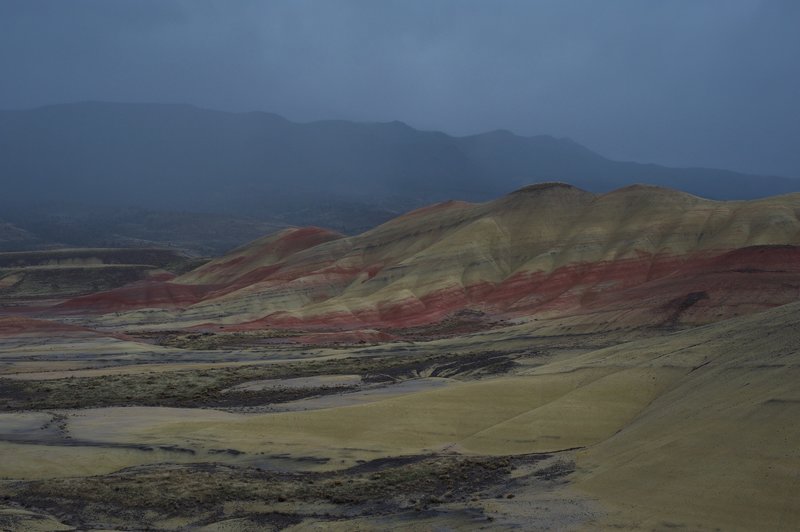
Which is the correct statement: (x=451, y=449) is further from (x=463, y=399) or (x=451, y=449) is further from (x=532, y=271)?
(x=532, y=271)

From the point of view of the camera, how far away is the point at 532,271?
288 feet

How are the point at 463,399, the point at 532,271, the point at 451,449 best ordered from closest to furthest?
1. the point at 451,449
2. the point at 463,399
3. the point at 532,271

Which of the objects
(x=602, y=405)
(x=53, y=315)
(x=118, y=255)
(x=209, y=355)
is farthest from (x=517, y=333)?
(x=118, y=255)

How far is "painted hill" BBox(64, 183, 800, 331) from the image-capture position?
6169cm

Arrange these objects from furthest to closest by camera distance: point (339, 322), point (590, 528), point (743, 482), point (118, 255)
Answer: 1. point (118, 255)
2. point (339, 322)
3. point (743, 482)
4. point (590, 528)

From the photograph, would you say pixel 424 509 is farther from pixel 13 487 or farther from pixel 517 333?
pixel 517 333

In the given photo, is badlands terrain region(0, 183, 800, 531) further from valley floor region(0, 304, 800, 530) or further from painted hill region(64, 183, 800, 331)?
painted hill region(64, 183, 800, 331)

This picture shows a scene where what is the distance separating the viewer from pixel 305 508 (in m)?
18.5

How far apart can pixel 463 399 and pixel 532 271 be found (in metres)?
59.2

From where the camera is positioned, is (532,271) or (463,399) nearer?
(463,399)

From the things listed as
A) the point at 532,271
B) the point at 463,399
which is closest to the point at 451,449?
the point at 463,399

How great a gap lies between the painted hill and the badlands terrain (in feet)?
1.32

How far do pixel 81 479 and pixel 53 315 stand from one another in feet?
295

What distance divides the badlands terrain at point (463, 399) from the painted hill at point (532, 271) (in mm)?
403
